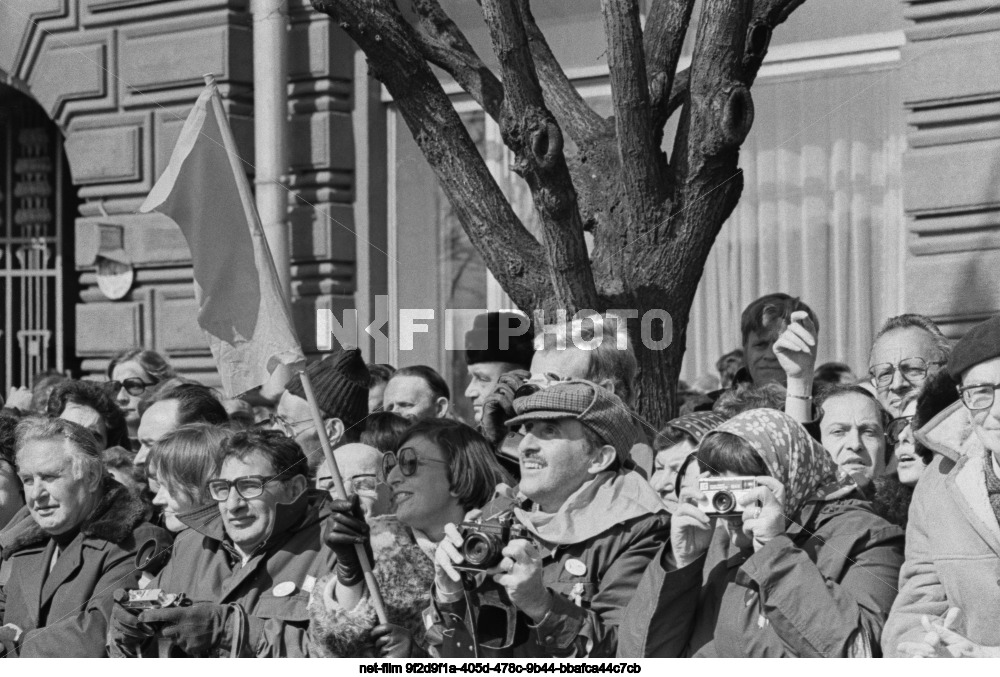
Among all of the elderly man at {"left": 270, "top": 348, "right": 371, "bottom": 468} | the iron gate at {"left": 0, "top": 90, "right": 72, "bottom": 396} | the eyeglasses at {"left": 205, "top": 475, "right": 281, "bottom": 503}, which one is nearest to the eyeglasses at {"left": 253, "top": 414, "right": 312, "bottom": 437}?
the elderly man at {"left": 270, "top": 348, "right": 371, "bottom": 468}

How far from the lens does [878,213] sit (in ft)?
29.3

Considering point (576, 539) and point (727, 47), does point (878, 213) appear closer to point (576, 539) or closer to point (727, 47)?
point (727, 47)

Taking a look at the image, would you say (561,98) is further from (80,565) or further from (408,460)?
(80,565)

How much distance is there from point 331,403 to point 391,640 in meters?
2.24

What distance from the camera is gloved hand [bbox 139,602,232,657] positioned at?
13.3 feet

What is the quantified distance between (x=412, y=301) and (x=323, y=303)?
55 centimetres

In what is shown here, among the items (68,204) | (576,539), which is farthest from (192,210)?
(68,204)

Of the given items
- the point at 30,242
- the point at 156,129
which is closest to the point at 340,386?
the point at 156,129

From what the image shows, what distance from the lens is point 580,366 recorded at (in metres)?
4.82

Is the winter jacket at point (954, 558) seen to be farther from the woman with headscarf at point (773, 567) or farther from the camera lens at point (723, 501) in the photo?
the camera lens at point (723, 501)

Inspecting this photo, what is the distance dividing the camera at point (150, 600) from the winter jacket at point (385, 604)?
41 centimetres

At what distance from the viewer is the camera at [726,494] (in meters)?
3.49

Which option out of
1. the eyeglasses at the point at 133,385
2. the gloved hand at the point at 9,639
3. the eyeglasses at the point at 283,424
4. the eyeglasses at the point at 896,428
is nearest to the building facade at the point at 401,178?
the eyeglasses at the point at 133,385

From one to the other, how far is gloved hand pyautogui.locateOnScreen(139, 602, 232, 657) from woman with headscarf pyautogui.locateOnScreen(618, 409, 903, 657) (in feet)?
3.57
